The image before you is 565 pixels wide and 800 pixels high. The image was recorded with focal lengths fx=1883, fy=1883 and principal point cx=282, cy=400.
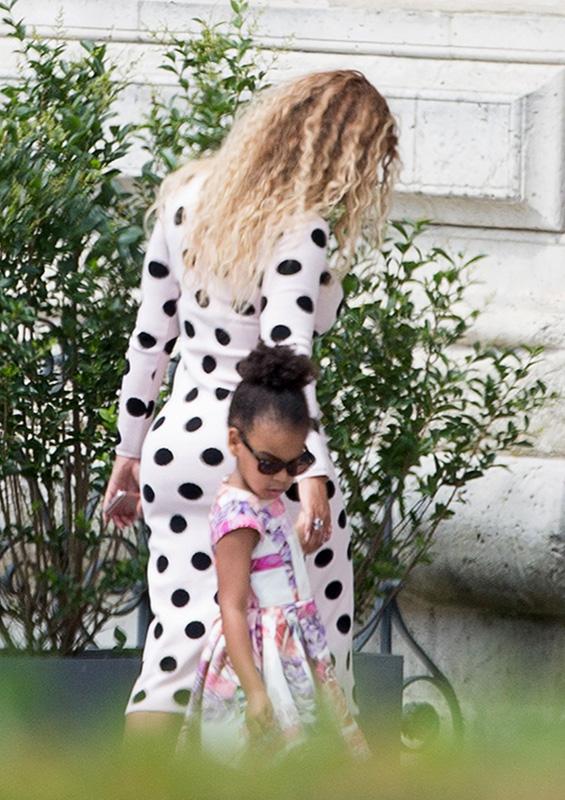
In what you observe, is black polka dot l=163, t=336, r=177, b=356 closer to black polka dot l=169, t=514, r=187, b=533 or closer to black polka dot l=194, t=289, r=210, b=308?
black polka dot l=194, t=289, r=210, b=308

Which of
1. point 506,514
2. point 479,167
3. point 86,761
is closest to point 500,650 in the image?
point 506,514

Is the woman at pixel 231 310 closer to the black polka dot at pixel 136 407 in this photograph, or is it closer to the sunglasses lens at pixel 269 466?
the black polka dot at pixel 136 407

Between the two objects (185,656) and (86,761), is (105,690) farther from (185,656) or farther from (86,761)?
(86,761)

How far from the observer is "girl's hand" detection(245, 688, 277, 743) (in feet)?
9.71

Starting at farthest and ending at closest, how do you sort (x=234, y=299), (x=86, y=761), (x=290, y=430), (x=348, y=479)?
(x=348, y=479) < (x=234, y=299) < (x=290, y=430) < (x=86, y=761)

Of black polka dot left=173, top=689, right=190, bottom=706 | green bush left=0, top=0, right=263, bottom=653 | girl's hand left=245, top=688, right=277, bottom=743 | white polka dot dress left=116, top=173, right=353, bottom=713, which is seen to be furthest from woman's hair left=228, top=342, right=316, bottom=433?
green bush left=0, top=0, right=263, bottom=653

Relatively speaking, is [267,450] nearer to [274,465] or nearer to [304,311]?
[274,465]

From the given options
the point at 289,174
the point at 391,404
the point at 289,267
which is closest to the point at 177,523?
the point at 289,267

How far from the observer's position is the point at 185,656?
3.41 meters

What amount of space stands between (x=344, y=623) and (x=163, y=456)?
478 millimetres

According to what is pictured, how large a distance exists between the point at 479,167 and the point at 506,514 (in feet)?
A: 3.37

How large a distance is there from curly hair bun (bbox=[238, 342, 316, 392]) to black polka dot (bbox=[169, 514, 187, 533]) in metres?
0.37

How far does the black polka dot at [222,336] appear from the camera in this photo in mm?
3420

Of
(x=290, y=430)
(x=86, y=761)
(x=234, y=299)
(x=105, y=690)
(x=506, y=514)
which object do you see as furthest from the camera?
(x=506, y=514)
